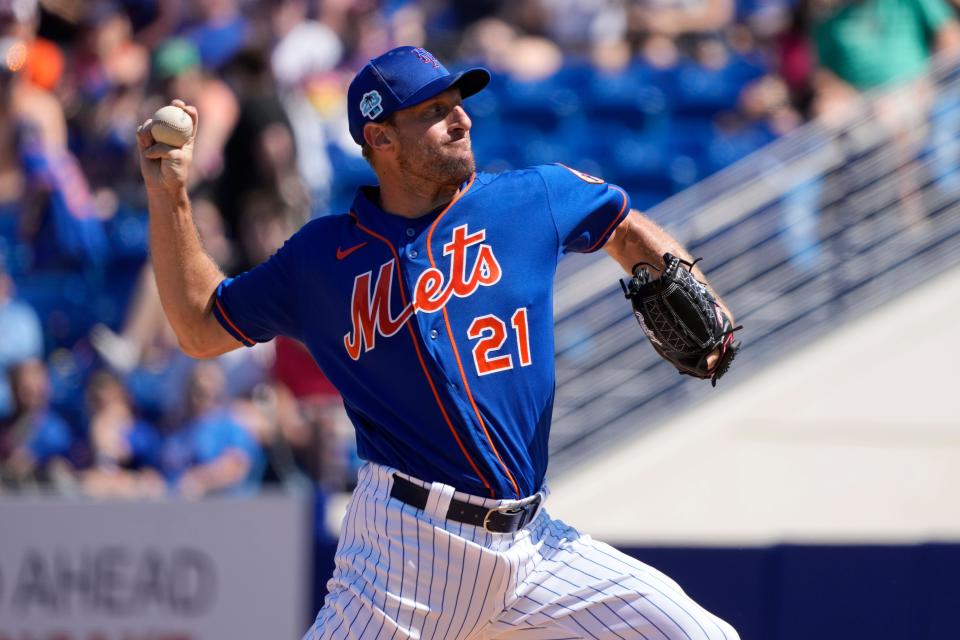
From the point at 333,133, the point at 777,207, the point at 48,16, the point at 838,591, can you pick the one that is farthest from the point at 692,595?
the point at 48,16

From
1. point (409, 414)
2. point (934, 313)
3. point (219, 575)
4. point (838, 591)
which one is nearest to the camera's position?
point (409, 414)

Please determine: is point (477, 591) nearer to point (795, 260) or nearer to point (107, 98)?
point (795, 260)

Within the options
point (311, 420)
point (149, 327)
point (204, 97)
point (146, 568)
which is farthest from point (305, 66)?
point (146, 568)

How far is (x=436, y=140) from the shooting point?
12.4ft

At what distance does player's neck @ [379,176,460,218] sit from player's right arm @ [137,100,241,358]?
0.53m

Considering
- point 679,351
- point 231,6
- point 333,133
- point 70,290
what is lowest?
point 679,351

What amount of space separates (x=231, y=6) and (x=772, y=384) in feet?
17.2

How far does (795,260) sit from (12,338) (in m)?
4.36

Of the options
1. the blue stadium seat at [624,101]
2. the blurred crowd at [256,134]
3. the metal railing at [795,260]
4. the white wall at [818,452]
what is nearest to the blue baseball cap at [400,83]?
the metal railing at [795,260]

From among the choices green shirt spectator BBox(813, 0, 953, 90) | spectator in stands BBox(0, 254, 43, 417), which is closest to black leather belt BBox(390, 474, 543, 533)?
green shirt spectator BBox(813, 0, 953, 90)

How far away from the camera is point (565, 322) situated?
23.4 feet

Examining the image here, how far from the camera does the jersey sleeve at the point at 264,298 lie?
389 centimetres

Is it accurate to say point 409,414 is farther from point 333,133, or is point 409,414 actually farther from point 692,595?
point 333,133

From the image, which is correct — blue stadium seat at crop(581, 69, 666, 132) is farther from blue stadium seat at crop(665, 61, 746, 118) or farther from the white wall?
the white wall
